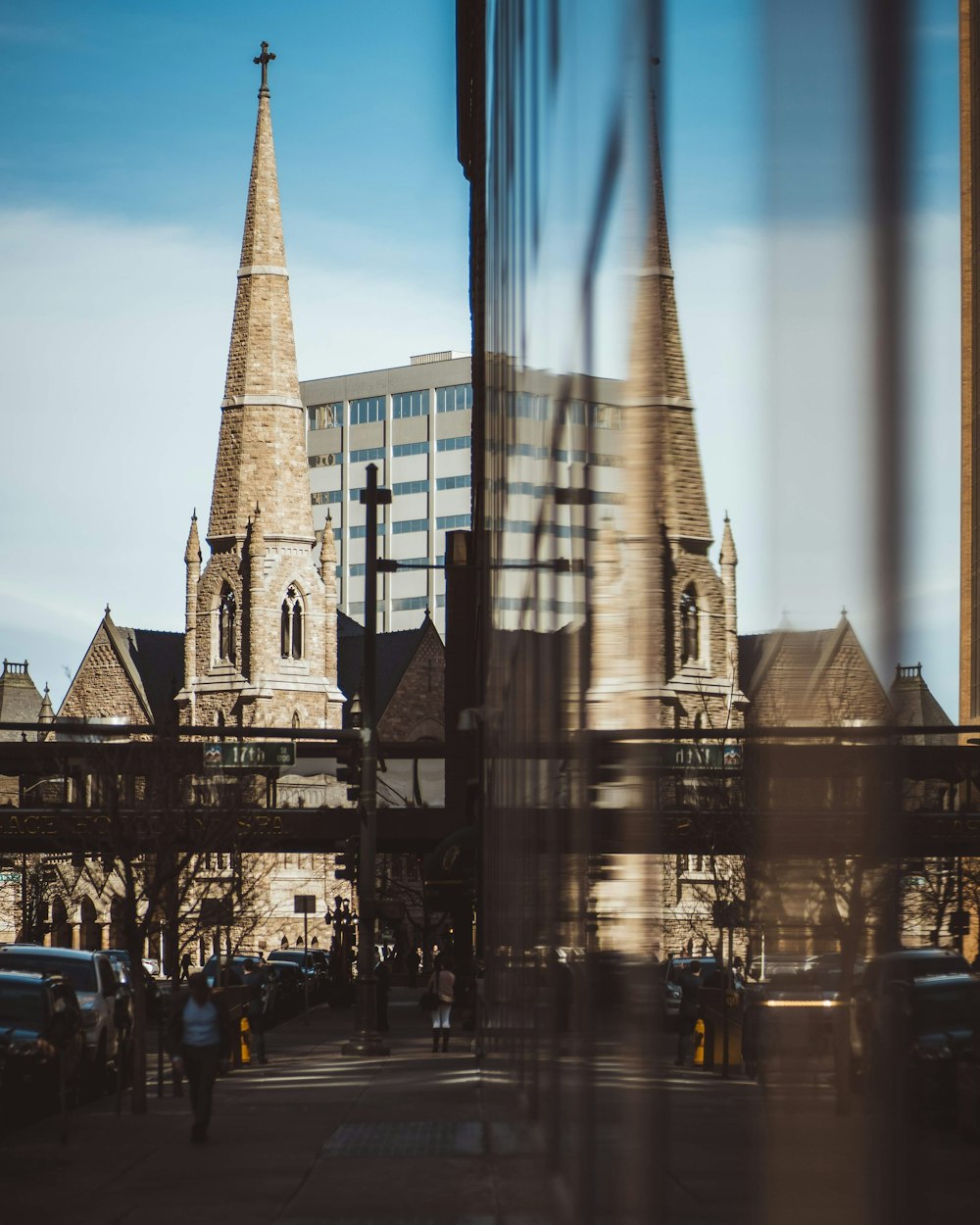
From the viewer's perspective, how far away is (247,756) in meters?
51.2

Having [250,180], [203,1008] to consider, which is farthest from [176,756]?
[250,180]

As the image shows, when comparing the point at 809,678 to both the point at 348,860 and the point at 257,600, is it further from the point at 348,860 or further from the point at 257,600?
the point at 257,600

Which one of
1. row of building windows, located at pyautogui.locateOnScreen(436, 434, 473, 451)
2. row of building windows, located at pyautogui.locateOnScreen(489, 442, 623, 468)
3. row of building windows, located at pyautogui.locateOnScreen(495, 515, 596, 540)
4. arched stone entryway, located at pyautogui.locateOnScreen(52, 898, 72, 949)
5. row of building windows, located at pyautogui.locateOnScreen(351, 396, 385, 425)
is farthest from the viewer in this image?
row of building windows, located at pyautogui.locateOnScreen(351, 396, 385, 425)

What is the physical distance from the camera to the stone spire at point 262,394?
101188 millimetres

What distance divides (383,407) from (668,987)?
508 feet

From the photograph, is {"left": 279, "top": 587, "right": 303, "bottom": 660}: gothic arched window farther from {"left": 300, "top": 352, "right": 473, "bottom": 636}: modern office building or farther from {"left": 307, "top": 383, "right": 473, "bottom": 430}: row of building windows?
{"left": 307, "top": 383, "right": 473, "bottom": 430}: row of building windows

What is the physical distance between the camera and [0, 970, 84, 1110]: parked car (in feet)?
67.5

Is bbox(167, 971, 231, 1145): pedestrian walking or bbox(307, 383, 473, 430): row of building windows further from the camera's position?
bbox(307, 383, 473, 430): row of building windows

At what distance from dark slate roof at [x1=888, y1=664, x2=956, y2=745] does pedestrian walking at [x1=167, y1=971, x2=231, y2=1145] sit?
16.1m

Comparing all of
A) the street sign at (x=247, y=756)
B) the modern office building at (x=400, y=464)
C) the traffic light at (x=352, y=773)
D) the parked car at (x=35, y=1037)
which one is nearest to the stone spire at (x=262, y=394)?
the modern office building at (x=400, y=464)

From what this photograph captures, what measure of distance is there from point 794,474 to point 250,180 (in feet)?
342

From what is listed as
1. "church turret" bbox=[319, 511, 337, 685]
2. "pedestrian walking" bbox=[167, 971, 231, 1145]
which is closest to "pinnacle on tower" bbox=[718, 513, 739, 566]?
"pedestrian walking" bbox=[167, 971, 231, 1145]

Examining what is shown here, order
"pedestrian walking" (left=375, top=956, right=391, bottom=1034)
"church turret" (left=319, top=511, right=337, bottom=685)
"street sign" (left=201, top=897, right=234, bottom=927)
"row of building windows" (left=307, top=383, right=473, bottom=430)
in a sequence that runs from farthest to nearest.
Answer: "row of building windows" (left=307, top=383, right=473, bottom=430), "church turret" (left=319, top=511, right=337, bottom=685), "street sign" (left=201, top=897, right=234, bottom=927), "pedestrian walking" (left=375, top=956, right=391, bottom=1034)

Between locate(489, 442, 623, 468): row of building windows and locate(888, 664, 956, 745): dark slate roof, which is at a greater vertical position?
locate(489, 442, 623, 468): row of building windows
